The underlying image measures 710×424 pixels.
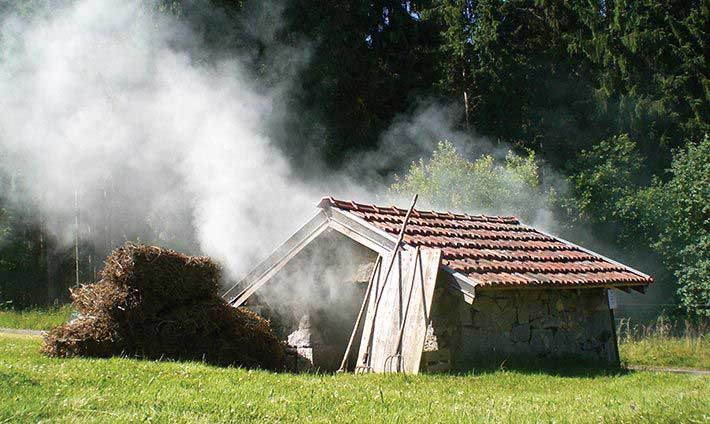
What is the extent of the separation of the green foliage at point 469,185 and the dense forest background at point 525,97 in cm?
A: 287

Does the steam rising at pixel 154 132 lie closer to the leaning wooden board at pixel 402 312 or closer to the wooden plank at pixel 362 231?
the wooden plank at pixel 362 231

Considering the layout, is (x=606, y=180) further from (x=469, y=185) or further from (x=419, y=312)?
(x=419, y=312)

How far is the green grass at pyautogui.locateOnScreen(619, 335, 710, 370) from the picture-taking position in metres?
15.0

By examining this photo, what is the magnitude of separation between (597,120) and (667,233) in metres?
6.37

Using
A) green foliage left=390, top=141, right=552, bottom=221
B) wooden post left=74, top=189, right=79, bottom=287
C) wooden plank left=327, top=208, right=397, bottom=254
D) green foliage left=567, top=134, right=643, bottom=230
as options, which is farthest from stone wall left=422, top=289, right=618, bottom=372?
wooden post left=74, top=189, right=79, bottom=287

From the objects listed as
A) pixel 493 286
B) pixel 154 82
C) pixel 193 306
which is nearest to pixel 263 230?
pixel 154 82

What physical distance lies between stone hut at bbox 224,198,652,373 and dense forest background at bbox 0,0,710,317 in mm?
9230

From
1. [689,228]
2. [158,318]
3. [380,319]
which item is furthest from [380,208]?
[689,228]

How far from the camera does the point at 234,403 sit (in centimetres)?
620

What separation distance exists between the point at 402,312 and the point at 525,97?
62.3ft

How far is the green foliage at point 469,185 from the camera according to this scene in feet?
67.7

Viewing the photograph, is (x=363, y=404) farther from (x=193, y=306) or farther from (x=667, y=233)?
(x=667, y=233)

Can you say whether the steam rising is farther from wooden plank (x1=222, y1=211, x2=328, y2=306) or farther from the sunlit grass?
the sunlit grass

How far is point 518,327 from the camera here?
1105 centimetres
